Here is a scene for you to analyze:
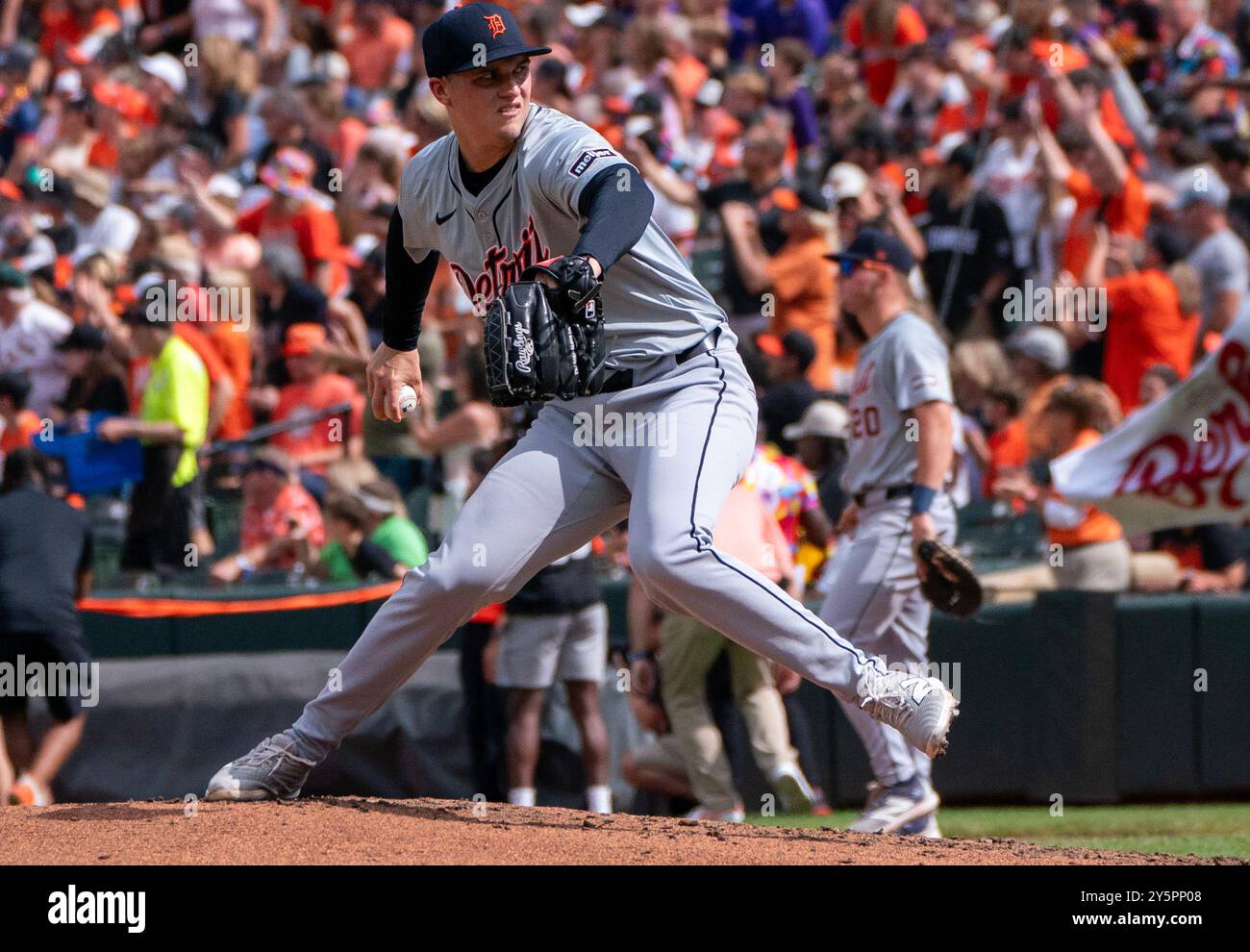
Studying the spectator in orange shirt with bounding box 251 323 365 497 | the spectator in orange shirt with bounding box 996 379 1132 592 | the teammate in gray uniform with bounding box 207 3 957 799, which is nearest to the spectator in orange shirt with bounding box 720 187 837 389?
the spectator in orange shirt with bounding box 996 379 1132 592

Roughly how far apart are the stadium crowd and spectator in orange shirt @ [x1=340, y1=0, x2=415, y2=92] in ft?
0.09

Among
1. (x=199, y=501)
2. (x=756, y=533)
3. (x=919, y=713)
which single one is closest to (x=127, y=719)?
(x=199, y=501)

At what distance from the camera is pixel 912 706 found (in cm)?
490

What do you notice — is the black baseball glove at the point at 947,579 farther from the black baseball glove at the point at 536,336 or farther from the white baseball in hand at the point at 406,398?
the black baseball glove at the point at 536,336

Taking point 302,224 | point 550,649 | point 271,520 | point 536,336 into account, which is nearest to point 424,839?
point 536,336

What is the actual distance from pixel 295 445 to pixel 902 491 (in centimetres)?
524

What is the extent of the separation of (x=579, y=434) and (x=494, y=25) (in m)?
1.09

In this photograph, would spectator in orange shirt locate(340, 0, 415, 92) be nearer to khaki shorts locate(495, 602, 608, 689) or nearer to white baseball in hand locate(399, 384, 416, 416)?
khaki shorts locate(495, 602, 608, 689)

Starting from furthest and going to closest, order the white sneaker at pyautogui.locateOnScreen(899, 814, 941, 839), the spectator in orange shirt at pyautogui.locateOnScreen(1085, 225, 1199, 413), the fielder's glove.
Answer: the spectator in orange shirt at pyautogui.locateOnScreen(1085, 225, 1199, 413) → the white sneaker at pyautogui.locateOnScreen(899, 814, 941, 839) → the fielder's glove

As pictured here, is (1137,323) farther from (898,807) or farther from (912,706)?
(912,706)

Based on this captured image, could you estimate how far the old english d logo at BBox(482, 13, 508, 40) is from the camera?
4.84 metres
